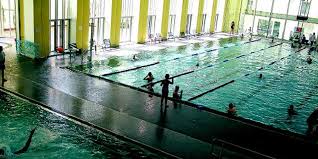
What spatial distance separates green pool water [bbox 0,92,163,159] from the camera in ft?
33.7

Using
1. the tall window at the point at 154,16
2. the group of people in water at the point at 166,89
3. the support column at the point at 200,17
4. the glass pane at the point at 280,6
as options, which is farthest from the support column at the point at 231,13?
the group of people in water at the point at 166,89

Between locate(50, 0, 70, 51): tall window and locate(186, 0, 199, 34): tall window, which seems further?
locate(186, 0, 199, 34): tall window

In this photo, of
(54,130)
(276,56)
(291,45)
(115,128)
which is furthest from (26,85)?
(291,45)

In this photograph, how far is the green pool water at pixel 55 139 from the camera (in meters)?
10.3

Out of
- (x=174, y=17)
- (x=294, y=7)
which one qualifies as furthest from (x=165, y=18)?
(x=294, y=7)

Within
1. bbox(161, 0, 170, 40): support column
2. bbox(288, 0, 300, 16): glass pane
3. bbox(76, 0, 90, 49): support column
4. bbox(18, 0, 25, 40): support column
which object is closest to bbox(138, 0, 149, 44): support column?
bbox(161, 0, 170, 40): support column

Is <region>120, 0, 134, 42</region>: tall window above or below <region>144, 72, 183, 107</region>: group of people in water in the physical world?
above

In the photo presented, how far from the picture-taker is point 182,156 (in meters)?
10.2

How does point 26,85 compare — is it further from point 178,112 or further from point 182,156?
point 182,156

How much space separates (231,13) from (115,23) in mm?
20866

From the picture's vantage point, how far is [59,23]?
22625 millimetres

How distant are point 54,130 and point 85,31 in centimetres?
1325

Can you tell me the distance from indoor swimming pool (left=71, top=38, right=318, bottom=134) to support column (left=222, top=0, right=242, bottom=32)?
12487 mm

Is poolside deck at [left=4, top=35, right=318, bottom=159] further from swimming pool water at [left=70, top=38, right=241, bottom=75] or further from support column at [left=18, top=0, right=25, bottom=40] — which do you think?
support column at [left=18, top=0, right=25, bottom=40]
